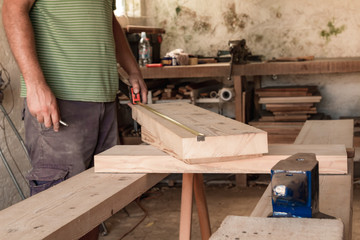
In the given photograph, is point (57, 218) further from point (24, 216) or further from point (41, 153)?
point (41, 153)

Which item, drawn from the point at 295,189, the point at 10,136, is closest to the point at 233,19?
the point at 10,136

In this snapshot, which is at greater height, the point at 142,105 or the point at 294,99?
the point at 142,105

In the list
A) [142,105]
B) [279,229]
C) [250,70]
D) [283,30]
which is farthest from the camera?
[283,30]

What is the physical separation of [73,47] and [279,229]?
1326mm

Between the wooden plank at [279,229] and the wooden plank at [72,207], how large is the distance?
1.31 ft

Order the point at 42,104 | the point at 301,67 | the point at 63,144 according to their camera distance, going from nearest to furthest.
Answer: the point at 42,104
the point at 63,144
the point at 301,67

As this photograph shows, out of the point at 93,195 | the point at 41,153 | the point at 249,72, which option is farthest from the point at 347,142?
the point at 249,72

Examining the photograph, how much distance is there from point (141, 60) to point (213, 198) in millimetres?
1292

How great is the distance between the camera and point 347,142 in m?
1.97

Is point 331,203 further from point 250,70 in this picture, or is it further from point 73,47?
point 250,70

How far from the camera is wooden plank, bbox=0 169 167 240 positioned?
117 cm

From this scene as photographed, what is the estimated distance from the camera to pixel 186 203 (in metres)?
2.09

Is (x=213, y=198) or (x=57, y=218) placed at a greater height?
(x=57, y=218)

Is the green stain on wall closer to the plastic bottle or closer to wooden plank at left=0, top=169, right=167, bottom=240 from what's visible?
the plastic bottle
